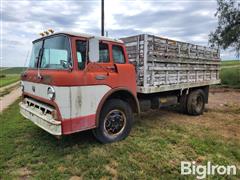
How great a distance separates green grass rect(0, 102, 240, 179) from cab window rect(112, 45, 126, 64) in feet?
5.79

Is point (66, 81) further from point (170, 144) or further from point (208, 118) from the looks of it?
point (208, 118)

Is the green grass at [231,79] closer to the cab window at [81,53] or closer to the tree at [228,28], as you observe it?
the tree at [228,28]

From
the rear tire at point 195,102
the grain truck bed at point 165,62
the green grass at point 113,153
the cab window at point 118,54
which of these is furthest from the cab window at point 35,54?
the rear tire at point 195,102

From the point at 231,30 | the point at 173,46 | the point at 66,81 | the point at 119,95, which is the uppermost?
the point at 231,30

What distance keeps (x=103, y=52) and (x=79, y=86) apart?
1002mm

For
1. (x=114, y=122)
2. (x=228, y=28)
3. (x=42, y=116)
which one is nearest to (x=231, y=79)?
(x=228, y=28)

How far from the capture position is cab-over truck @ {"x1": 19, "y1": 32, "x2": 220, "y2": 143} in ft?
12.5

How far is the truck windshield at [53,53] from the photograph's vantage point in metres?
3.96

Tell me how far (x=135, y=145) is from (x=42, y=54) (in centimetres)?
271

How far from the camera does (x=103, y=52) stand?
4504 mm

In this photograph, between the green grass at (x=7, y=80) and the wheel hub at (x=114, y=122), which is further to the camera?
the green grass at (x=7, y=80)

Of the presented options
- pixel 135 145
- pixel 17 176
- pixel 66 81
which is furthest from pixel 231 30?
pixel 17 176

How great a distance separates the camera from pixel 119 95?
493 centimetres

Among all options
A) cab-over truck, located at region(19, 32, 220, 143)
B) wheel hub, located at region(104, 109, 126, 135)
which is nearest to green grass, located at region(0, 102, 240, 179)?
wheel hub, located at region(104, 109, 126, 135)
